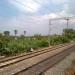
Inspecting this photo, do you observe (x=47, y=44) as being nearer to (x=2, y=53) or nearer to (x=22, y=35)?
(x=22, y=35)

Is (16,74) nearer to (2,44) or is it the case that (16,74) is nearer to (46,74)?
(46,74)

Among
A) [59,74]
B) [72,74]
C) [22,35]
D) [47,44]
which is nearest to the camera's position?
[72,74]

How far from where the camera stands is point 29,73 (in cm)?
1422

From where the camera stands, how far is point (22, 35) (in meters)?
58.0

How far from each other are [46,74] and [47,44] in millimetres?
38629

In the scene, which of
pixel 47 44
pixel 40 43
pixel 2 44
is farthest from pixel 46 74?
pixel 47 44

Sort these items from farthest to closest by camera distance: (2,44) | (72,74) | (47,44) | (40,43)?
(47,44) < (40,43) < (2,44) < (72,74)

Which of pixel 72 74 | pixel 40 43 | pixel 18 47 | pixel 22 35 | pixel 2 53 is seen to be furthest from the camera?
pixel 22 35

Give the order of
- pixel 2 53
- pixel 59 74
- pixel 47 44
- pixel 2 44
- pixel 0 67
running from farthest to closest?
pixel 47 44 → pixel 2 44 → pixel 2 53 → pixel 0 67 → pixel 59 74

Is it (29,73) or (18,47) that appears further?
(18,47)

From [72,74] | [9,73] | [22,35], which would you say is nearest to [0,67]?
[9,73]

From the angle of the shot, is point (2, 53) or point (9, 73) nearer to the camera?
point (9, 73)

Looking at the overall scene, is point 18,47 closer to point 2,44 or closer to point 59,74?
point 2,44

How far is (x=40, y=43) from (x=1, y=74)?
3433 centimetres
